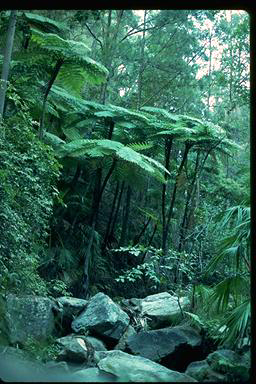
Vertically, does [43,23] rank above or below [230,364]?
above

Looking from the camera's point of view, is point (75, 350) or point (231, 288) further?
point (75, 350)

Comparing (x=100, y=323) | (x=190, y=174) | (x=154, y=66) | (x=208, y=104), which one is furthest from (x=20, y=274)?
(x=208, y=104)

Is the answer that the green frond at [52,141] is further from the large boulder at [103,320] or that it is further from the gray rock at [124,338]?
the gray rock at [124,338]

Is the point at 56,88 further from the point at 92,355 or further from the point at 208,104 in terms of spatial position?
the point at 208,104

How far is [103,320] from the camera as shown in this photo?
175 inches

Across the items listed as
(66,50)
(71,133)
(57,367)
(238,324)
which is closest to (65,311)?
(57,367)

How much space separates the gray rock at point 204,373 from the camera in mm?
2174

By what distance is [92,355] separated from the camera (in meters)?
3.88

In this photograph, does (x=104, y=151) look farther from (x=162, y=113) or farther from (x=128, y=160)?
(x=162, y=113)

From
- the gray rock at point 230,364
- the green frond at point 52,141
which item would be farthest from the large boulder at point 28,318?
the green frond at point 52,141

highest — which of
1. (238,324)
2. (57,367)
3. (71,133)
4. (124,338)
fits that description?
(71,133)

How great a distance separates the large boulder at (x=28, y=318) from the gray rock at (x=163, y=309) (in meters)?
→ 1.12

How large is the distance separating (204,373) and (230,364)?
16.6 inches

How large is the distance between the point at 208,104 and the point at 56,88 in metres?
4.81
